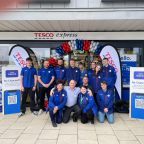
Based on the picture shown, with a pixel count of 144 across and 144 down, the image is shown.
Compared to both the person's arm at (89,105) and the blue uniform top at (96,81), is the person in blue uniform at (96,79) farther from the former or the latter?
the person's arm at (89,105)

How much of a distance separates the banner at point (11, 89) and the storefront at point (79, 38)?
1.32 metres

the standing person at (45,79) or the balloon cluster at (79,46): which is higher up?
the balloon cluster at (79,46)

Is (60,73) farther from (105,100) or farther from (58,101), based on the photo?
(105,100)

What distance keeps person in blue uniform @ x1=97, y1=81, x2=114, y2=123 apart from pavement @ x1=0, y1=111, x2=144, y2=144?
0.16 meters

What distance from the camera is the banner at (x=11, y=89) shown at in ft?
20.1

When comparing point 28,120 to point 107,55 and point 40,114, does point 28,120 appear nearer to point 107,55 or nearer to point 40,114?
point 40,114

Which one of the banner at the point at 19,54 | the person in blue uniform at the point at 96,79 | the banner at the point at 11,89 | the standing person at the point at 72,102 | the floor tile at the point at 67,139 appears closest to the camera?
the floor tile at the point at 67,139

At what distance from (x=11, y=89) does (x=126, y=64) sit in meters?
3.76

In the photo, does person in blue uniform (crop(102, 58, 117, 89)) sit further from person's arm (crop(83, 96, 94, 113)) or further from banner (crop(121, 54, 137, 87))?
banner (crop(121, 54, 137, 87))

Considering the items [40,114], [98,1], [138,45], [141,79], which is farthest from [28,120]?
[138,45]

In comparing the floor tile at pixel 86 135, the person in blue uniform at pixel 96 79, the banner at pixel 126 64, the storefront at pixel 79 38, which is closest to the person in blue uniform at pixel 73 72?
the person in blue uniform at pixel 96 79

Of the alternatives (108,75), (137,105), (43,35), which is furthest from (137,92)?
(43,35)

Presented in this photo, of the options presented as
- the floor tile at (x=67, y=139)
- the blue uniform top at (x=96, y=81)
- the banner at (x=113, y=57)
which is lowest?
the floor tile at (x=67, y=139)

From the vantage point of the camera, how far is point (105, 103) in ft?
17.8
